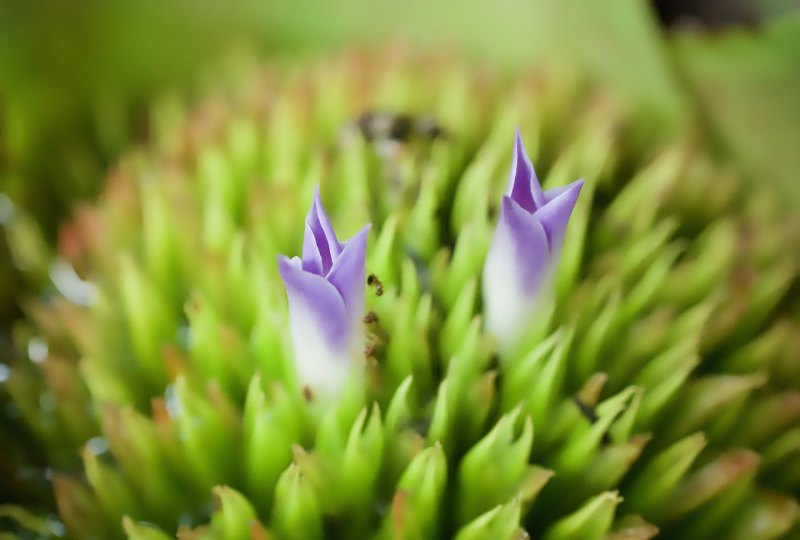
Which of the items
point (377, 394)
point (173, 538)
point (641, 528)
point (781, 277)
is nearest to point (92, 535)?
point (173, 538)

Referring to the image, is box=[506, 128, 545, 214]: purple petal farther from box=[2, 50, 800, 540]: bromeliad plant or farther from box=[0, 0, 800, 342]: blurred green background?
box=[0, 0, 800, 342]: blurred green background

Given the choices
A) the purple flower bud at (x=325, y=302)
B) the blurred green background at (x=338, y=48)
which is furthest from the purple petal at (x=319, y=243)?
the blurred green background at (x=338, y=48)

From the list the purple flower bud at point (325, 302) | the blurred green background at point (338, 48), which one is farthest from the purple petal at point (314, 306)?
the blurred green background at point (338, 48)

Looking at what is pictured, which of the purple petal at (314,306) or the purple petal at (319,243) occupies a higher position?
the purple petal at (319,243)

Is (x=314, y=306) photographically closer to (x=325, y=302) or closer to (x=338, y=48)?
(x=325, y=302)

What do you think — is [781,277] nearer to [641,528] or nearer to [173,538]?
[641,528]

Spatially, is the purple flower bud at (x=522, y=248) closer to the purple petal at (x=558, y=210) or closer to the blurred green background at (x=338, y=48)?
the purple petal at (x=558, y=210)

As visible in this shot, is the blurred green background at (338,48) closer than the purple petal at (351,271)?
No

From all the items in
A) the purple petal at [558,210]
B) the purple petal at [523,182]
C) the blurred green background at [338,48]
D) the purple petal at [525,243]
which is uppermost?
the blurred green background at [338,48]
